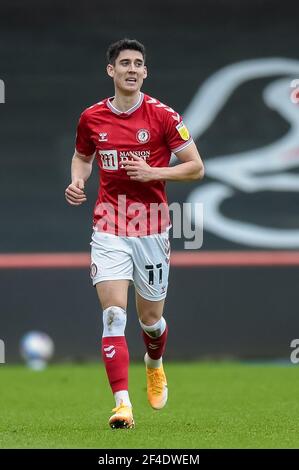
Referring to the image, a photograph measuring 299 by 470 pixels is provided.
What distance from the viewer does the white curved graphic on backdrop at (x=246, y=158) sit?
12.5 metres

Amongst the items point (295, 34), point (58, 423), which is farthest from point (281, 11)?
point (58, 423)

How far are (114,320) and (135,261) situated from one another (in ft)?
1.65

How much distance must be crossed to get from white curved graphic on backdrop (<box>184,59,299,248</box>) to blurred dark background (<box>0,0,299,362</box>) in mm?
40

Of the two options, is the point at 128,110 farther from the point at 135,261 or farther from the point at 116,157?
the point at 135,261

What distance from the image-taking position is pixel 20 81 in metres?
12.7

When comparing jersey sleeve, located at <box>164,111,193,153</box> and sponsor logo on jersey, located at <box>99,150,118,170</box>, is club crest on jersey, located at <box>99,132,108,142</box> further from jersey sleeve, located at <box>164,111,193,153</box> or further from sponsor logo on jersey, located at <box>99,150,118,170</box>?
jersey sleeve, located at <box>164,111,193,153</box>

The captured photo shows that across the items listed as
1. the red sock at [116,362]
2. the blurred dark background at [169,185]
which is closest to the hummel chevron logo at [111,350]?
the red sock at [116,362]

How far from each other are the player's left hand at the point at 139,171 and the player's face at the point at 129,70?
0.51 metres

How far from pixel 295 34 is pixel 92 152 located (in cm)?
600

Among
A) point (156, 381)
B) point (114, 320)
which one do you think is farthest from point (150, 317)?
point (114, 320)

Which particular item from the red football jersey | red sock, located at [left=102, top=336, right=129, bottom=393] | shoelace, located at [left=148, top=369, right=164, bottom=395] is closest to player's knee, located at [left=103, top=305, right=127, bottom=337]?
red sock, located at [left=102, top=336, right=129, bottom=393]

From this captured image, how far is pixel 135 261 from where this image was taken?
23.4 feet

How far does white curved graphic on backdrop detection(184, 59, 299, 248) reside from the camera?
12477 mm

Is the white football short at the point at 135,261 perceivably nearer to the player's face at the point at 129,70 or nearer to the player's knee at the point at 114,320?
the player's knee at the point at 114,320
